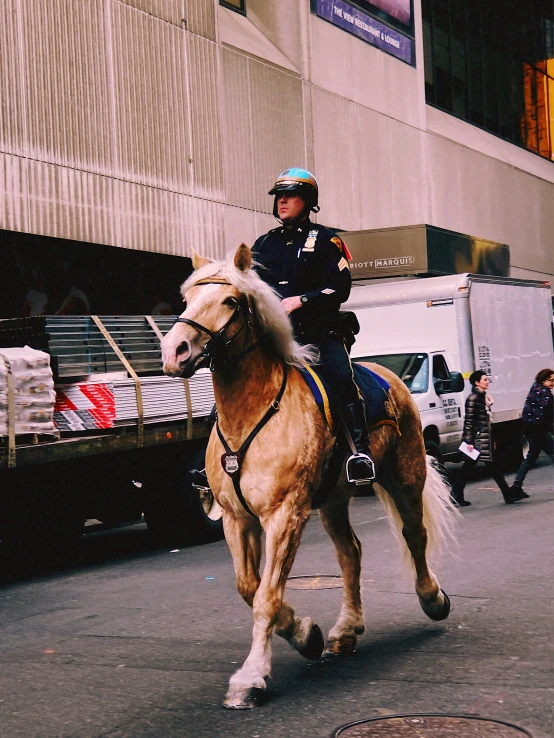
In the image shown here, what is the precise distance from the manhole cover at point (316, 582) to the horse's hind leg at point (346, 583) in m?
1.99

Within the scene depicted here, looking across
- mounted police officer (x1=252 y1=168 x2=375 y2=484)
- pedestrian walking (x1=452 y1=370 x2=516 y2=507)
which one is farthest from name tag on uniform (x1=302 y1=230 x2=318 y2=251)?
pedestrian walking (x1=452 y1=370 x2=516 y2=507)

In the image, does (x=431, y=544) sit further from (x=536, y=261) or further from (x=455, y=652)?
(x=536, y=261)

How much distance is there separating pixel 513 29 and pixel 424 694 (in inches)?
1555

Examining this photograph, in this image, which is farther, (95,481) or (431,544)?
(95,481)

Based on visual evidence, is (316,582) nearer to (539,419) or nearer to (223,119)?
(539,419)

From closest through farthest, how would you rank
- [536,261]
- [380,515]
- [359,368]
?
[359,368], [380,515], [536,261]

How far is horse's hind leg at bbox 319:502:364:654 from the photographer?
6.35m

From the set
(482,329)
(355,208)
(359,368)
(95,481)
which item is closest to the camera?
(359,368)

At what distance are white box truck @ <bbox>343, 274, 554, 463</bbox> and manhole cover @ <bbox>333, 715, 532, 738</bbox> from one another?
452 inches

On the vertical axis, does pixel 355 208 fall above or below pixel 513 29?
below

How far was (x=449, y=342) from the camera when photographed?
18.0 m

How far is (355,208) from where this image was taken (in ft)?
92.9

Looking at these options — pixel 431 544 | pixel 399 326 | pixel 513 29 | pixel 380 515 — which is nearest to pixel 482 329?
pixel 399 326

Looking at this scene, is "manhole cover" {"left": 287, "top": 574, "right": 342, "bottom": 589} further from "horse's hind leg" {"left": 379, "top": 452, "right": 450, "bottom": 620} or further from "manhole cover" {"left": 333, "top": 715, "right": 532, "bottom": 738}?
"manhole cover" {"left": 333, "top": 715, "right": 532, "bottom": 738}
